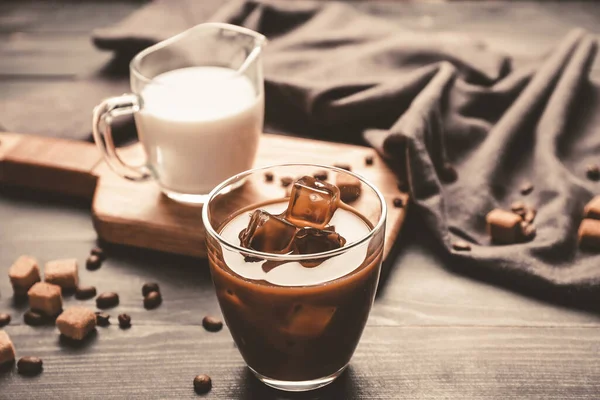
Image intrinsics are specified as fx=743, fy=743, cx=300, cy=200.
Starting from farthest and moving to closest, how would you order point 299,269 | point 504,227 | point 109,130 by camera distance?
1. point 109,130
2. point 504,227
3. point 299,269

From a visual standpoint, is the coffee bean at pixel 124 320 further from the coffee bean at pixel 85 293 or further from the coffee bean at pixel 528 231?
the coffee bean at pixel 528 231

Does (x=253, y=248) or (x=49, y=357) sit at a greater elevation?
(x=253, y=248)

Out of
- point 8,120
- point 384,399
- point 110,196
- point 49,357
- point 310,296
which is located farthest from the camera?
point 8,120

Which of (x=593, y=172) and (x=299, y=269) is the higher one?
(x=299, y=269)

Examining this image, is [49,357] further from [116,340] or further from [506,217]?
[506,217]

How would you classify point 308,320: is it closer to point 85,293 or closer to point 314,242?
point 314,242

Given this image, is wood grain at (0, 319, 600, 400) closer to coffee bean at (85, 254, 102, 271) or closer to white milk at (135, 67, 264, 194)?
coffee bean at (85, 254, 102, 271)

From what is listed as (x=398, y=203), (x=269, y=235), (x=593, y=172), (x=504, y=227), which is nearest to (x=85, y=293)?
(x=269, y=235)

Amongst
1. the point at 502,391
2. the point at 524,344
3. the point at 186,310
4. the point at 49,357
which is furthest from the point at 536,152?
the point at 49,357
